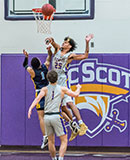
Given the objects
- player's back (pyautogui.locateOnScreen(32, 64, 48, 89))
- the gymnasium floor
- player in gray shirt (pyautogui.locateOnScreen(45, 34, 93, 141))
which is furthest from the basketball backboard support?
the gymnasium floor

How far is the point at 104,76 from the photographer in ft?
33.3

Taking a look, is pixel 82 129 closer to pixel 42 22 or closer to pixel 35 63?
pixel 35 63

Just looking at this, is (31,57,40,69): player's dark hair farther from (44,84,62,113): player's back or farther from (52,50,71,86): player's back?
(44,84,62,113): player's back

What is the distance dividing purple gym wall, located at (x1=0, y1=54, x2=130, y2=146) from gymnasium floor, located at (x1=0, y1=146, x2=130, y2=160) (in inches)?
8.0

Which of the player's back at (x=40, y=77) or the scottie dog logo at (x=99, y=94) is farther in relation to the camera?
the scottie dog logo at (x=99, y=94)

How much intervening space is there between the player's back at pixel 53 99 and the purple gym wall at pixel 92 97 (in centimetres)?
193

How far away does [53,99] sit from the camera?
831 centimetres

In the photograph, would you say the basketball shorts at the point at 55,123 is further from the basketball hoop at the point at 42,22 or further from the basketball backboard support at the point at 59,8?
the basketball backboard support at the point at 59,8

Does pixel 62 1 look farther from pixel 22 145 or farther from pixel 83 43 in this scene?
pixel 22 145

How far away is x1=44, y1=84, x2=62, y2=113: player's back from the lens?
829cm

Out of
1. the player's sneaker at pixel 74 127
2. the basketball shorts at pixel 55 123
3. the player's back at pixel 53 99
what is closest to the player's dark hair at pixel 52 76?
the player's back at pixel 53 99

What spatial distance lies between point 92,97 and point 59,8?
2.13 metres

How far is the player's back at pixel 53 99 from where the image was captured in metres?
8.29

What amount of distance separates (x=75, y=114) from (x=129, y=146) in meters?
1.62
